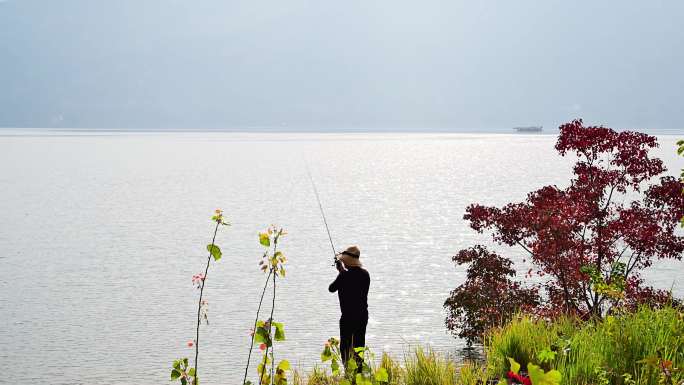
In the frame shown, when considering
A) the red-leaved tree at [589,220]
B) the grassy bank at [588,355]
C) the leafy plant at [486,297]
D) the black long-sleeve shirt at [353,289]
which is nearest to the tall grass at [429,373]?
the grassy bank at [588,355]

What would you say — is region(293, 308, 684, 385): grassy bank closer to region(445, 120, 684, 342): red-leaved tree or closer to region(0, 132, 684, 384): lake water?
region(445, 120, 684, 342): red-leaved tree

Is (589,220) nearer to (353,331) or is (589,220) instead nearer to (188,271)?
(353,331)

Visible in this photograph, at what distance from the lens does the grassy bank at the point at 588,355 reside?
38.6 feet

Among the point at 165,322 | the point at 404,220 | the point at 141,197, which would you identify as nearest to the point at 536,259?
the point at 165,322

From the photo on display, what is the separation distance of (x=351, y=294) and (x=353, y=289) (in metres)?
0.10

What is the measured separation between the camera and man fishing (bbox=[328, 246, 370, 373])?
13977mm

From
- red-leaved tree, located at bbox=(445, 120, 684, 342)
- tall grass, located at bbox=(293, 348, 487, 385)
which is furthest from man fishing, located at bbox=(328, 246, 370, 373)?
red-leaved tree, located at bbox=(445, 120, 684, 342)

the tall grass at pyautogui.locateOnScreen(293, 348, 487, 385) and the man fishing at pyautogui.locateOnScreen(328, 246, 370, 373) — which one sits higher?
the man fishing at pyautogui.locateOnScreen(328, 246, 370, 373)

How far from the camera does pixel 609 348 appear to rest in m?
12.6

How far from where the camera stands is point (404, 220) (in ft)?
208

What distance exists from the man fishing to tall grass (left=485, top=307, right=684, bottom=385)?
84.8 inches

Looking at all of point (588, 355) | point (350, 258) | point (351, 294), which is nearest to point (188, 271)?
point (351, 294)

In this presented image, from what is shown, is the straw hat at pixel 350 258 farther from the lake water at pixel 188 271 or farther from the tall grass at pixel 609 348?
the lake water at pixel 188 271

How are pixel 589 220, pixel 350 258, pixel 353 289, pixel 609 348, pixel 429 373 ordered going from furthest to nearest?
pixel 589 220, pixel 353 289, pixel 350 258, pixel 429 373, pixel 609 348
